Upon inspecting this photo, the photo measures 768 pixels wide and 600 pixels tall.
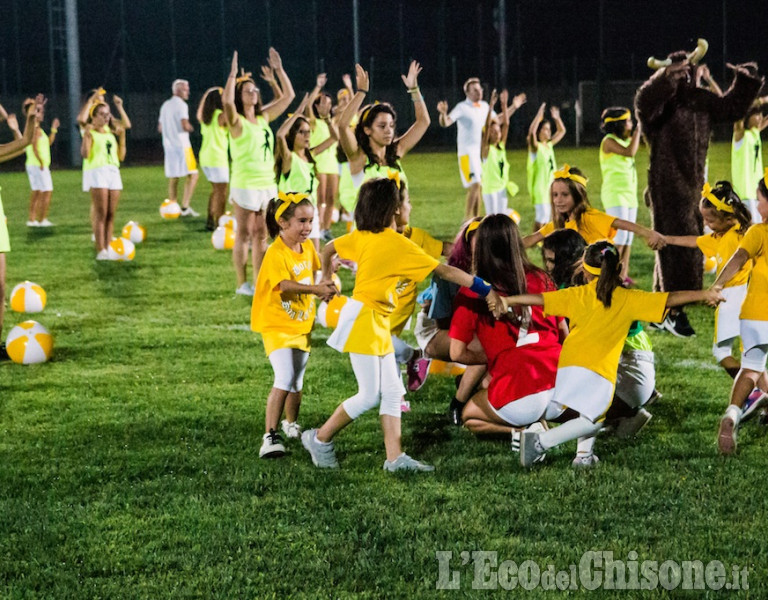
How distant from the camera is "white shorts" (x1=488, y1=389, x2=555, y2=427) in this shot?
535 cm

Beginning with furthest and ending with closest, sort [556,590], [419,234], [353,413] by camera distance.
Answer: [419,234] < [353,413] < [556,590]

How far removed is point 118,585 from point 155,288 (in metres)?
6.89

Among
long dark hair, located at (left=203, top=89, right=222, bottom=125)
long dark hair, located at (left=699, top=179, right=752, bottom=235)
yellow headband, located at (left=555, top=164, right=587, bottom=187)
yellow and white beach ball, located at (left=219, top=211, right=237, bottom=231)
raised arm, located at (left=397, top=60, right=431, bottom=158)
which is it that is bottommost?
yellow and white beach ball, located at (left=219, top=211, right=237, bottom=231)

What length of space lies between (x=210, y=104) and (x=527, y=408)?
29.6 ft

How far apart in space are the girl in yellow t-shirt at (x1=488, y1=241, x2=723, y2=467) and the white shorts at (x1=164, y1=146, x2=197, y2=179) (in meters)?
12.3

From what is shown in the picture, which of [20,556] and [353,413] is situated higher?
[353,413]

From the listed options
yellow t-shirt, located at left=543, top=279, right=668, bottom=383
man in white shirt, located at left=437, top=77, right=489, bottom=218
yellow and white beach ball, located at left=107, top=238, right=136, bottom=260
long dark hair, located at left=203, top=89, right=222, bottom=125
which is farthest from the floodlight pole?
yellow t-shirt, located at left=543, top=279, right=668, bottom=383

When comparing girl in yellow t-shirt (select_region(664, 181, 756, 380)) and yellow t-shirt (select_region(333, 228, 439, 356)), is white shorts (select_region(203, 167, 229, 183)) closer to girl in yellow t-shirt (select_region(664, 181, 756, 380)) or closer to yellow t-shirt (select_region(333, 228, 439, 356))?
girl in yellow t-shirt (select_region(664, 181, 756, 380))

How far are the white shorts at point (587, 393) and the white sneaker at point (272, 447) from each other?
1487 millimetres

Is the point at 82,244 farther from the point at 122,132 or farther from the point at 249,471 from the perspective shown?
the point at 249,471

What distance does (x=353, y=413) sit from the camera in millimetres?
5055

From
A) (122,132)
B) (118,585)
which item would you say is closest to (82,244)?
(122,132)

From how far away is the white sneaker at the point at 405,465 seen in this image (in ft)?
16.6

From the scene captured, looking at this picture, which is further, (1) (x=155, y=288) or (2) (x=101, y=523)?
(1) (x=155, y=288)
